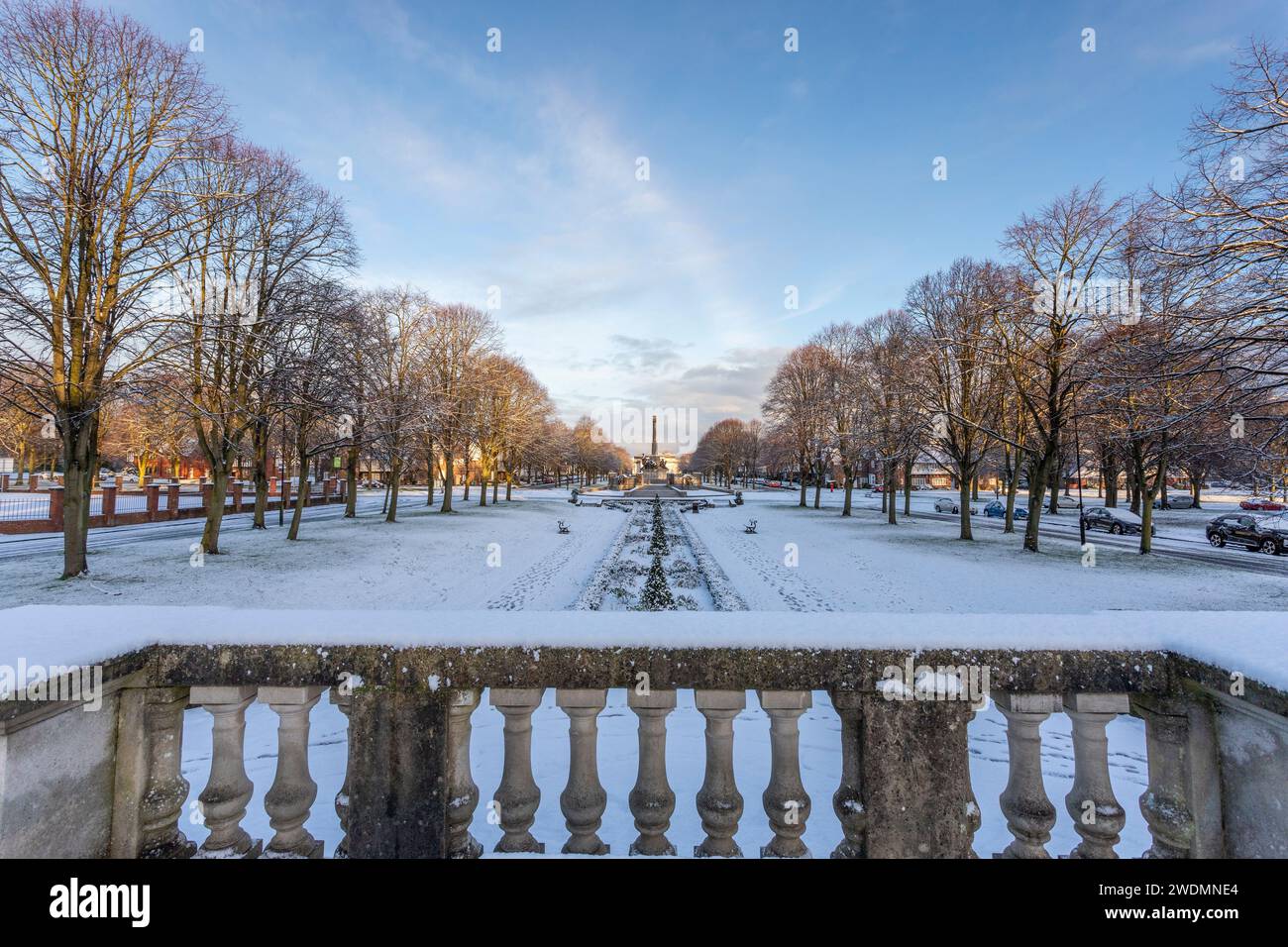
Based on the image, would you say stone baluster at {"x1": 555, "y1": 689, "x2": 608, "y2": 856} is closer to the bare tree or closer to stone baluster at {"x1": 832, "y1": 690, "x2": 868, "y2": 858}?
stone baluster at {"x1": 832, "y1": 690, "x2": 868, "y2": 858}

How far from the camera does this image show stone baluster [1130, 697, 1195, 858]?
6.22 ft

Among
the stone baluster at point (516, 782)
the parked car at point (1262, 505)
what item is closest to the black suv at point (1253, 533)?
the parked car at point (1262, 505)

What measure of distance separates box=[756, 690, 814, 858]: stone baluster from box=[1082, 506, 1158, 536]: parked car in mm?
35933

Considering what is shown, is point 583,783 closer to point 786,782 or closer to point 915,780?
point 786,782

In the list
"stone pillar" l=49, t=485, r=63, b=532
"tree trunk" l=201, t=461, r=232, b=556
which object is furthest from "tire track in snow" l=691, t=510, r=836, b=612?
"stone pillar" l=49, t=485, r=63, b=532

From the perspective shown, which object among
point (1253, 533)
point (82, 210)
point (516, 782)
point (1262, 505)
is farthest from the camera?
point (1262, 505)

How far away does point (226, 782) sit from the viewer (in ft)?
6.89

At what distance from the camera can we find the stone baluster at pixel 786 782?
6.72ft

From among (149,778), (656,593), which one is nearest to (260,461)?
(656,593)

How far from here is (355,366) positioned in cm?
1922

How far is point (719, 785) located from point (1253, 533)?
33.2m
